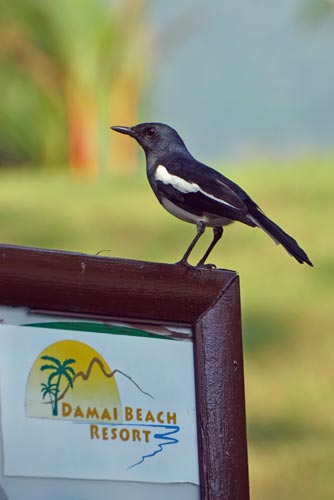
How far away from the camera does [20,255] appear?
2467 millimetres

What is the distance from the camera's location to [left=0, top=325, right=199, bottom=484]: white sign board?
2.39m

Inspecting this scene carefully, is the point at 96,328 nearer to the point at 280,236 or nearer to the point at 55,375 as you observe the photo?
the point at 55,375

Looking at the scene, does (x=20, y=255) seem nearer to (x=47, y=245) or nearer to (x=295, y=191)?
(x=47, y=245)

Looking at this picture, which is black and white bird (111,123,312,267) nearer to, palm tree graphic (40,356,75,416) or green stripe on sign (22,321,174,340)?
green stripe on sign (22,321,174,340)

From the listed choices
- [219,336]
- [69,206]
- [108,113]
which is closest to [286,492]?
[219,336]

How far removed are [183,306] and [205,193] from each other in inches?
38.0

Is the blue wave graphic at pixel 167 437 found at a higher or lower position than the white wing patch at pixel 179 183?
lower

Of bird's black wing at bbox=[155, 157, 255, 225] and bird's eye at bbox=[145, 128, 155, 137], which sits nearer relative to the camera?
bird's black wing at bbox=[155, 157, 255, 225]

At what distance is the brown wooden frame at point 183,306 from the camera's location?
97.1 inches

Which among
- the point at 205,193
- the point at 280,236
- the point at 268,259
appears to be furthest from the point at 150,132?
the point at 268,259

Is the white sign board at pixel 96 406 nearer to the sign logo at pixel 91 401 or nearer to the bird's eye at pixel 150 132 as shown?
the sign logo at pixel 91 401

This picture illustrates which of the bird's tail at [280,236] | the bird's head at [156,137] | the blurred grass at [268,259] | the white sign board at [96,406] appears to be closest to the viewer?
the white sign board at [96,406]

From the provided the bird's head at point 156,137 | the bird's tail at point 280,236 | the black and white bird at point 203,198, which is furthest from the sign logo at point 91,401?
the bird's head at point 156,137

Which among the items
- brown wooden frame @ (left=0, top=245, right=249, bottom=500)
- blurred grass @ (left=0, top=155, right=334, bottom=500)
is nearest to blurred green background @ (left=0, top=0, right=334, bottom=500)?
blurred grass @ (left=0, top=155, right=334, bottom=500)
